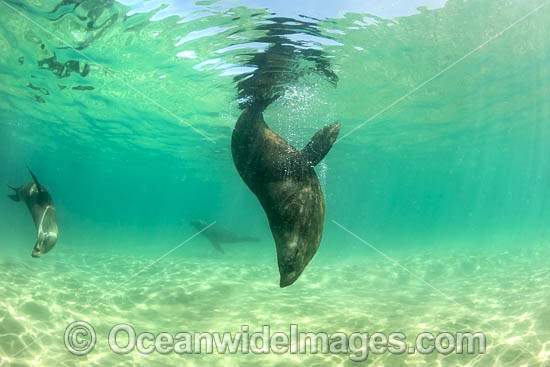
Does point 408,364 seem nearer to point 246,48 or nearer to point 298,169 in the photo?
point 298,169

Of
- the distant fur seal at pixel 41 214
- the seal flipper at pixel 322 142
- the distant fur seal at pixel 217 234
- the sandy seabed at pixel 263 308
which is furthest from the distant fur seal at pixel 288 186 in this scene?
the distant fur seal at pixel 217 234

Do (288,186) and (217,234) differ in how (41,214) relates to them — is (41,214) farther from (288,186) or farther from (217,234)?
(217,234)

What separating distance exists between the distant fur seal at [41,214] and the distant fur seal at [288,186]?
4454 mm

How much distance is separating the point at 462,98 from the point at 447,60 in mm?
7744

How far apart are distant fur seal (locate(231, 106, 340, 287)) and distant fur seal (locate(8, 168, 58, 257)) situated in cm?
445

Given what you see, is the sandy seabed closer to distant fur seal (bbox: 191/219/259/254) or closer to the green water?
the green water

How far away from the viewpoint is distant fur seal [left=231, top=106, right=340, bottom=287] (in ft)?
13.9

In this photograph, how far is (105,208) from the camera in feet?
561

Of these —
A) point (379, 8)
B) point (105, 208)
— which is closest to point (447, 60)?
point (379, 8)

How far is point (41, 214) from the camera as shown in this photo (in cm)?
721

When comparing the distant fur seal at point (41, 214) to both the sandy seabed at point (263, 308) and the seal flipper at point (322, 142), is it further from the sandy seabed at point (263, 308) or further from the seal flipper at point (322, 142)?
the seal flipper at point (322, 142)

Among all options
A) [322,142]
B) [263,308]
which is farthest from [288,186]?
[263,308]

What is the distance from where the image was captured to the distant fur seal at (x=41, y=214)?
21.6 feet

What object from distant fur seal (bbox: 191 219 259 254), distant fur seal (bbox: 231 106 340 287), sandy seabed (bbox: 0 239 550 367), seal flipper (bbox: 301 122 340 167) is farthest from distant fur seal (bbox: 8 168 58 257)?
distant fur seal (bbox: 191 219 259 254)
